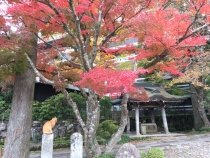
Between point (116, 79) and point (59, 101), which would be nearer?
point (116, 79)

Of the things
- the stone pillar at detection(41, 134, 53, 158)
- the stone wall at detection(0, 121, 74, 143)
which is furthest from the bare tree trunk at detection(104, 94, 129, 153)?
the stone wall at detection(0, 121, 74, 143)

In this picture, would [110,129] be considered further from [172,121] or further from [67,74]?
[172,121]

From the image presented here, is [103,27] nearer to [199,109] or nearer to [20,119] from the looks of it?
[20,119]

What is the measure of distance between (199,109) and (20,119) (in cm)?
1164

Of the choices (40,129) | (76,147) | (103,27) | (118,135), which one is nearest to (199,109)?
(118,135)

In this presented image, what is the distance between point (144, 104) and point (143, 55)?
7.01 meters

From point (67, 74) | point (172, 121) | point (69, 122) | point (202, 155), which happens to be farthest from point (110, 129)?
point (172, 121)

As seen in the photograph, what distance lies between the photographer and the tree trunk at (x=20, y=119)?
19.8 feet

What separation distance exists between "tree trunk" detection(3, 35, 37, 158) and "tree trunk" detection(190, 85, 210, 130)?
11012 millimetres

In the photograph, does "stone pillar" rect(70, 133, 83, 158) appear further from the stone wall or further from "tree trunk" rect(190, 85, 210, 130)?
"tree trunk" rect(190, 85, 210, 130)

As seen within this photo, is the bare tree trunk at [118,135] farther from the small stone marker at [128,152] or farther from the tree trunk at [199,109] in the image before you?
the tree trunk at [199,109]

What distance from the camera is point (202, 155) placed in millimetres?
7164

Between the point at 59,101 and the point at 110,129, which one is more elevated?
the point at 59,101

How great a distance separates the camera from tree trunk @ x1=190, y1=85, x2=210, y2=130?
44.2ft
